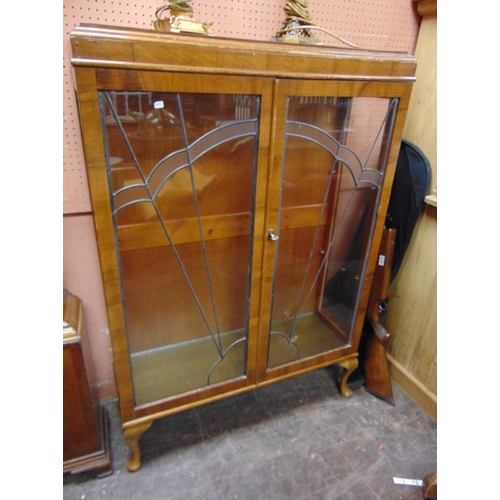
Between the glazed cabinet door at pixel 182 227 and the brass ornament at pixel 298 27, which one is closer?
the glazed cabinet door at pixel 182 227

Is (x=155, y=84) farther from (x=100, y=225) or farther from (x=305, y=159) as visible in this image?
(x=305, y=159)

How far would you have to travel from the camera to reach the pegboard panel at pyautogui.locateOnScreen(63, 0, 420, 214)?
1.07 m

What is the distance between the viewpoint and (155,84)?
86 centimetres

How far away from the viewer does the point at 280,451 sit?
1.39 metres

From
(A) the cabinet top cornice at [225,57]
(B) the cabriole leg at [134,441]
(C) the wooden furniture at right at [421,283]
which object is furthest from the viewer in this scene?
(C) the wooden furniture at right at [421,283]

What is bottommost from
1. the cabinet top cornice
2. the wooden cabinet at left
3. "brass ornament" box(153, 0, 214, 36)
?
the wooden cabinet at left

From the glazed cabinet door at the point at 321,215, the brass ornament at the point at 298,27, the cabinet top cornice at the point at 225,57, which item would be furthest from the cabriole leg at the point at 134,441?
the brass ornament at the point at 298,27

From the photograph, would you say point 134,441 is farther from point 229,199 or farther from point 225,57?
point 225,57

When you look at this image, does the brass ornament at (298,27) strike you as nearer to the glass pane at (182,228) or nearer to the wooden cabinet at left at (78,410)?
the glass pane at (182,228)

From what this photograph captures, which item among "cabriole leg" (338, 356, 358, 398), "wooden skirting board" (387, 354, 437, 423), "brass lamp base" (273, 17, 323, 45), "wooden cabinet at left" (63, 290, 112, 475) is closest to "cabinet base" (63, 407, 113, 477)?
"wooden cabinet at left" (63, 290, 112, 475)

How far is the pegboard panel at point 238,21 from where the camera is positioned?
1071 millimetres

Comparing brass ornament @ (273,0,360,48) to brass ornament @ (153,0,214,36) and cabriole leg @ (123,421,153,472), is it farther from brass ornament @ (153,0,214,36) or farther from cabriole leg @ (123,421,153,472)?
cabriole leg @ (123,421,153,472)

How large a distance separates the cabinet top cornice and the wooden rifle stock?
0.63m
